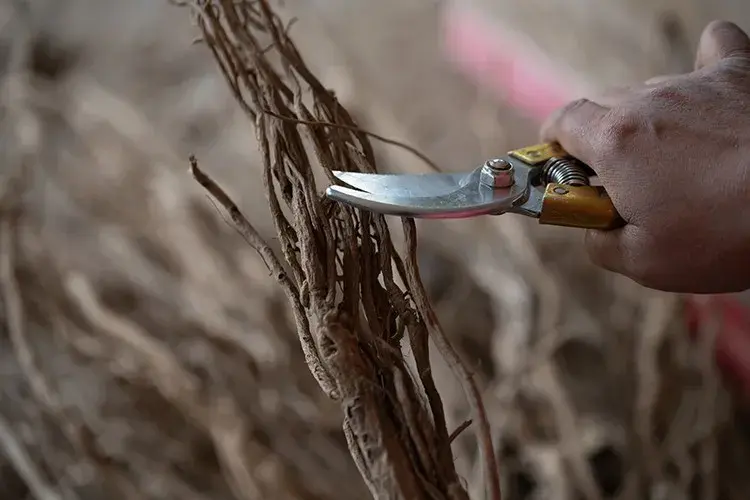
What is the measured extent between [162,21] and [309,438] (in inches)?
28.7

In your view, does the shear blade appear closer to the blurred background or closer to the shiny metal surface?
the shiny metal surface

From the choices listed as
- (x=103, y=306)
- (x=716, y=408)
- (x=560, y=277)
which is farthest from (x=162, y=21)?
(x=716, y=408)

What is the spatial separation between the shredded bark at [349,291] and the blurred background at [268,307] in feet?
1.09

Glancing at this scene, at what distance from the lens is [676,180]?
1.34 feet

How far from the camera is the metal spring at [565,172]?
0.44 meters

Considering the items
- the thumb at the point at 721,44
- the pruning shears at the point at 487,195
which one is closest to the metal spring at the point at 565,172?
the pruning shears at the point at 487,195

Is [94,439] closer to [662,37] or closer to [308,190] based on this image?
[308,190]

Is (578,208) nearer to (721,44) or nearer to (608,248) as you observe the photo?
(608,248)

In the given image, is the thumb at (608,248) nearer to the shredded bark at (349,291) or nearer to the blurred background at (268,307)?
the shredded bark at (349,291)

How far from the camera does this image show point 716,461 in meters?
0.72

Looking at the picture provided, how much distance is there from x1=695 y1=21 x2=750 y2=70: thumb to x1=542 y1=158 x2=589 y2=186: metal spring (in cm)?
12

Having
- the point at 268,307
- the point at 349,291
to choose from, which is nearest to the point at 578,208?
the point at 349,291

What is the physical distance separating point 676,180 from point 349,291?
0.53 feet

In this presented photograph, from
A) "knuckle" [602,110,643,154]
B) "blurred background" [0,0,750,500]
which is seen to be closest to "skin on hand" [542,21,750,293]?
"knuckle" [602,110,643,154]
